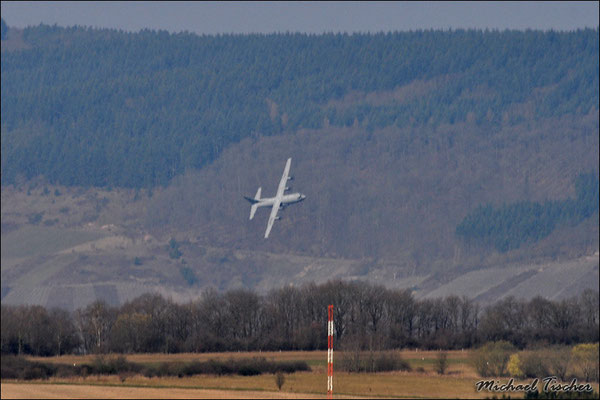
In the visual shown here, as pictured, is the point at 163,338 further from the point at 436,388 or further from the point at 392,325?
the point at 436,388

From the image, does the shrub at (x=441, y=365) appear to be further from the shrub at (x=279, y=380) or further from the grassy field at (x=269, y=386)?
the shrub at (x=279, y=380)

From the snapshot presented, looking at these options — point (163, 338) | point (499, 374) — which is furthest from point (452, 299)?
point (499, 374)

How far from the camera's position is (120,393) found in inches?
3723

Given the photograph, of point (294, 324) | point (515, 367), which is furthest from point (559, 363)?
point (294, 324)

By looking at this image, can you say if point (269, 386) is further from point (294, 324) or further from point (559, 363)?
point (294, 324)

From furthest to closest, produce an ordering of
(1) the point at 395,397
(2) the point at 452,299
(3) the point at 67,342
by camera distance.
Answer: (2) the point at 452,299 < (3) the point at 67,342 < (1) the point at 395,397

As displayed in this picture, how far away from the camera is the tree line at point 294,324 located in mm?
145750

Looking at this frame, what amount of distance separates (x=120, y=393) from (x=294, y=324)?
222 ft

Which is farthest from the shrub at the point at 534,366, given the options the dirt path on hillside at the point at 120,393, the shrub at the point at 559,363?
the dirt path on hillside at the point at 120,393

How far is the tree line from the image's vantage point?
5738 inches

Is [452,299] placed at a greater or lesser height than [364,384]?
greater

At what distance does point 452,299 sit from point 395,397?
9257 cm

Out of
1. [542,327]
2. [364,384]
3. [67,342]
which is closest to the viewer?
[364,384]

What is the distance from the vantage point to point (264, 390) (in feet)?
321
